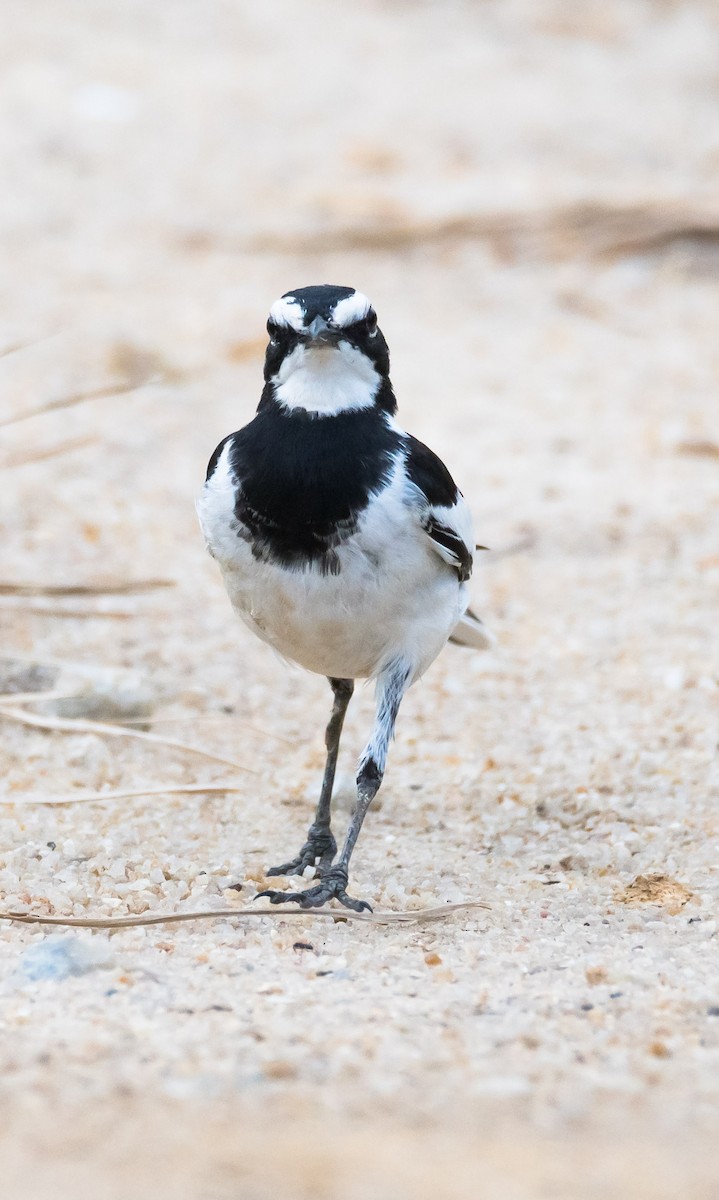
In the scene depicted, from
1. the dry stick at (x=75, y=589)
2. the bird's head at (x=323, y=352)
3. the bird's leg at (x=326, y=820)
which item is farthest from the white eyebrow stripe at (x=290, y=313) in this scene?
the dry stick at (x=75, y=589)

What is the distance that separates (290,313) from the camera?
4.36 meters

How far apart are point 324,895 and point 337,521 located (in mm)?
1143

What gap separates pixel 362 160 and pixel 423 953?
31.8 ft

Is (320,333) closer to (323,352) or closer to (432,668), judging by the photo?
(323,352)

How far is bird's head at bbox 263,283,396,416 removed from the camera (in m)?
4.35

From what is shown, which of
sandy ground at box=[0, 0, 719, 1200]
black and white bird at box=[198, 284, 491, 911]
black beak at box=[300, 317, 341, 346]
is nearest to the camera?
sandy ground at box=[0, 0, 719, 1200]

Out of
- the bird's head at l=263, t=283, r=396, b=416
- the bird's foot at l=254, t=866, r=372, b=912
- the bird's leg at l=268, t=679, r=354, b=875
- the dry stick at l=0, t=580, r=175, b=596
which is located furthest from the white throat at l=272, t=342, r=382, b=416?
the dry stick at l=0, t=580, r=175, b=596

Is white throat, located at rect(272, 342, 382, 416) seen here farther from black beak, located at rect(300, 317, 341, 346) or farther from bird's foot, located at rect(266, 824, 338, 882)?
bird's foot, located at rect(266, 824, 338, 882)

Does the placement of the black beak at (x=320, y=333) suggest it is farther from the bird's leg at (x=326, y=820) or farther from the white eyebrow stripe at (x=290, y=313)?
the bird's leg at (x=326, y=820)

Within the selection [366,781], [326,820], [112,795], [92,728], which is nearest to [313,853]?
[326,820]

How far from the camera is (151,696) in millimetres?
5812

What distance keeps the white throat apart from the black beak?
0.03 metres

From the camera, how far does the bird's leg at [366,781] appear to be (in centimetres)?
443

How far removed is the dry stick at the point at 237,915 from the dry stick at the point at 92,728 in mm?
1058
